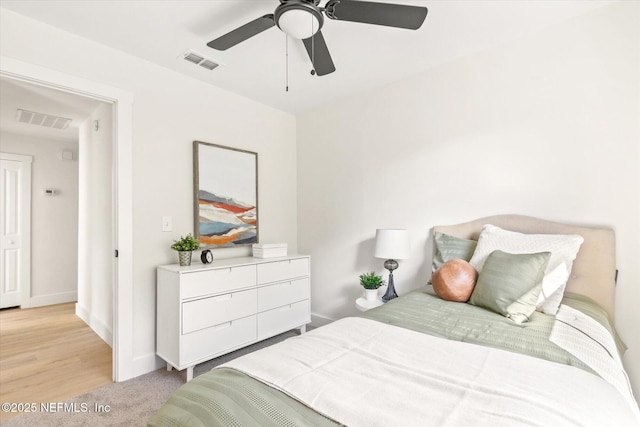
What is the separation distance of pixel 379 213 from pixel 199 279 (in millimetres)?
1675

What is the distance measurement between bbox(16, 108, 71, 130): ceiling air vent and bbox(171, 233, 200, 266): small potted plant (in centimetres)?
252

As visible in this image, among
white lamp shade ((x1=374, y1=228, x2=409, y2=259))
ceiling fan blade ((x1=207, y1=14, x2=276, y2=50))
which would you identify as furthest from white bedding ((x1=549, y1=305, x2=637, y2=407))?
ceiling fan blade ((x1=207, y1=14, x2=276, y2=50))

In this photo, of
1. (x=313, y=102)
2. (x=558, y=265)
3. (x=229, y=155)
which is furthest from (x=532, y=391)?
(x=313, y=102)

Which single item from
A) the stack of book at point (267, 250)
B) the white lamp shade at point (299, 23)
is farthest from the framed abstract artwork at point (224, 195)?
the white lamp shade at point (299, 23)

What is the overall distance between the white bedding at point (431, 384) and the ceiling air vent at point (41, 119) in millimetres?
4061

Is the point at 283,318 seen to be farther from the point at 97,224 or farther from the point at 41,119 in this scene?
the point at 41,119

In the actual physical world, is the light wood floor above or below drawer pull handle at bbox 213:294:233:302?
below

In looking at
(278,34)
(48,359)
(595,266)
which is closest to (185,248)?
(48,359)

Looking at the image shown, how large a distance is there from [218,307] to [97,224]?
6.10ft

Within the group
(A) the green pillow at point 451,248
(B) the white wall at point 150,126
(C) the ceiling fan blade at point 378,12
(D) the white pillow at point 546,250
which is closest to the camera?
(C) the ceiling fan blade at point 378,12

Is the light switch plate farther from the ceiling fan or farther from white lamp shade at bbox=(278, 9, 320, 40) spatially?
white lamp shade at bbox=(278, 9, 320, 40)

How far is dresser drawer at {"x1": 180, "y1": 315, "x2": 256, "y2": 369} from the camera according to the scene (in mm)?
2285

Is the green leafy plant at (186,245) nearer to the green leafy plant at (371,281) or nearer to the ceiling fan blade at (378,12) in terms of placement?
the green leafy plant at (371,281)

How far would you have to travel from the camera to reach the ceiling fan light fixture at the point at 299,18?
4.78ft
